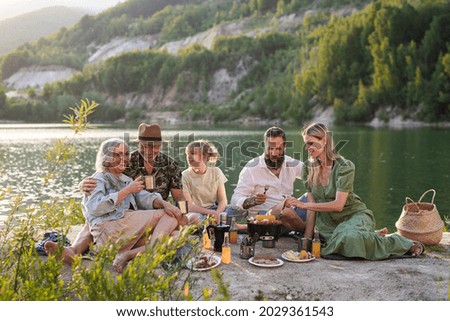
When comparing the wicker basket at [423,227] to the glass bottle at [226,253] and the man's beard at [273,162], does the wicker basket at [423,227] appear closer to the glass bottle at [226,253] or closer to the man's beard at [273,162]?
the man's beard at [273,162]

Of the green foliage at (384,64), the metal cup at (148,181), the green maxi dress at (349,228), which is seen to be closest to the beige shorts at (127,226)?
the metal cup at (148,181)

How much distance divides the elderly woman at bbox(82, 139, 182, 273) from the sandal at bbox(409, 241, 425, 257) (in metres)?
2.88

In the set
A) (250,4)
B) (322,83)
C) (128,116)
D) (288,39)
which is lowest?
(128,116)

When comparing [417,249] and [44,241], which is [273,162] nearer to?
[417,249]

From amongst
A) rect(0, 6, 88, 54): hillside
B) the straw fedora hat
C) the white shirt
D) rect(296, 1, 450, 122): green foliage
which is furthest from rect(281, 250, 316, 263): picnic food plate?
rect(296, 1, 450, 122): green foliage

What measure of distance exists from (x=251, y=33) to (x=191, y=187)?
140 meters

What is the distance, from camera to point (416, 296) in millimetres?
4469

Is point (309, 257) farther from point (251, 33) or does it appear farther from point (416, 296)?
point (251, 33)

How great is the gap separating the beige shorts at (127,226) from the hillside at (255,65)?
54.8 m

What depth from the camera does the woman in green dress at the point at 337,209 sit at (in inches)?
219

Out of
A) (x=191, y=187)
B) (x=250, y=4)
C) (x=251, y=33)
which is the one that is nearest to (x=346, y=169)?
(x=191, y=187)

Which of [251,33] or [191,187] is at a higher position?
[251,33]
